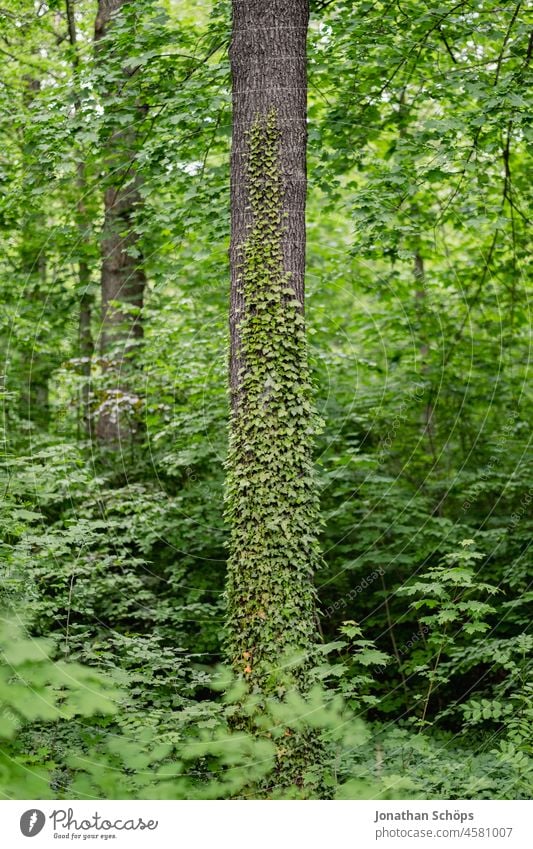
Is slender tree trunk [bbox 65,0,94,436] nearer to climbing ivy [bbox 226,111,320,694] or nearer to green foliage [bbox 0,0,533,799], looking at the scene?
green foliage [bbox 0,0,533,799]

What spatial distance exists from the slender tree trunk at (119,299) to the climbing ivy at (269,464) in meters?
3.08

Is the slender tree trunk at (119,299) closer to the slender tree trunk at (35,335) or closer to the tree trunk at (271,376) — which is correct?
the slender tree trunk at (35,335)

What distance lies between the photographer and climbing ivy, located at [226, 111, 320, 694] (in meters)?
4.75

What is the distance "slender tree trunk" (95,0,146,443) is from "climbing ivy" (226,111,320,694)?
10.1 ft

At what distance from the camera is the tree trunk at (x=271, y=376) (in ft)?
15.6

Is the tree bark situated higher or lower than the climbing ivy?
higher

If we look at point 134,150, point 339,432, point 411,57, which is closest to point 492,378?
point 339,432

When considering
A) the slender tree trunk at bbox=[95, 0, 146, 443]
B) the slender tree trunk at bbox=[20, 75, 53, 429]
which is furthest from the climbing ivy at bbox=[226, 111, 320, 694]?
the slender tree trunk at bbox=[20, 75, 53, 429]

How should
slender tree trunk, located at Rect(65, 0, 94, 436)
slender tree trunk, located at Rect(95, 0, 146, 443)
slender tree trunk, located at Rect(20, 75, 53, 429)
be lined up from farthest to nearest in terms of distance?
slender tree trunk, located at Rect(20, 75, 53, 429)
slender tree trunk, located at Rect(65, 0, 94, 436)
slender tree trunk, located at Rect(95, 0, 146, 443)

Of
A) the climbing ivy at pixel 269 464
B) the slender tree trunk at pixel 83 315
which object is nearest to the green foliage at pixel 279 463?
the climbing ivy at pixel 269 464

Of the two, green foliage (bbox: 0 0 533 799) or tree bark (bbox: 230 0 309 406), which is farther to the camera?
tree bark (bbox: 230 0 309 406)

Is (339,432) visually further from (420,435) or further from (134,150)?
(134,150)

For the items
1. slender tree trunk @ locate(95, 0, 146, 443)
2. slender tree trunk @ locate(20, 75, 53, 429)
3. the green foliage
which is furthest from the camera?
slender tree trunk @ locate(20, 75, 53, 429)

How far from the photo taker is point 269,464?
4879 mm
